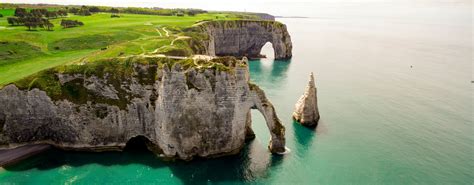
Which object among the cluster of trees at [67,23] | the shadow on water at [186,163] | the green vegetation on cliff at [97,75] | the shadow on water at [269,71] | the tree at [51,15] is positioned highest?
the tree at [51,15]

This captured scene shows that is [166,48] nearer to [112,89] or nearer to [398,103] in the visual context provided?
[112,89]

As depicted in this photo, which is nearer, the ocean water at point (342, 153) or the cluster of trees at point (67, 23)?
the ocean water at point (342, 153)

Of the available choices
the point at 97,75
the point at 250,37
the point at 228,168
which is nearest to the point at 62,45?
the point at 97,75

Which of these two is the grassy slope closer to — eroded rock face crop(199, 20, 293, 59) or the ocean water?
the ocean water

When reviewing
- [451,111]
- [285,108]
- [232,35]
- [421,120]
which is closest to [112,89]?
[285,108]

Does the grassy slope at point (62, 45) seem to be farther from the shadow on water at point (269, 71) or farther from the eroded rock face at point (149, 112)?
the shadow on water at point (269, 71)

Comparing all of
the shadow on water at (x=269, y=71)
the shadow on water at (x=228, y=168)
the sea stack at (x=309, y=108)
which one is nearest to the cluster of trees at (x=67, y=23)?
the shadow on water at (x=269, y=71)

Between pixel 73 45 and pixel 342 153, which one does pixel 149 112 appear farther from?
pixel 73 45

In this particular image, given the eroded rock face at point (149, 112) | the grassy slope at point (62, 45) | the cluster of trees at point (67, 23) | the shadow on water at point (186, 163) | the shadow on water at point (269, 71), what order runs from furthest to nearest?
the shadow on water at point (269, 71) < the cluster of trees at point (67, 23) < the grassy slope at point (62, 45) < the eroded rock face at point (149, 112) < the shadow on water at point (186, 163)
